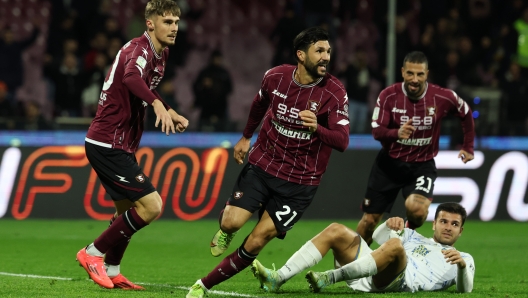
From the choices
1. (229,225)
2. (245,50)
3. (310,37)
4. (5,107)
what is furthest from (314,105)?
(245,50)

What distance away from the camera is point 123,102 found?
7.33 meters

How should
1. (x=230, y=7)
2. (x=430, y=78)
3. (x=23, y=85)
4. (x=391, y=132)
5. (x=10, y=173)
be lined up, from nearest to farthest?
(x=391, y=132) < (x=10, y=173) < (x=430, y=78) < (x=23, y=85) < (x=230, y=7)

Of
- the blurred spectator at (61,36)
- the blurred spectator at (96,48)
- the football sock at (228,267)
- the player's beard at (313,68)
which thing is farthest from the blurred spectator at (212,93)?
the football sock at (228,267)

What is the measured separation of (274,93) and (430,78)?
9613 millimetres

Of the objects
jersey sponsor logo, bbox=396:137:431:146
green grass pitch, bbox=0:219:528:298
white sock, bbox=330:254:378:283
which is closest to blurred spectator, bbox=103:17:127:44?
green grass pitch, bbox=0:219:528:298

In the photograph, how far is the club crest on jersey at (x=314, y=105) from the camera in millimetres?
7082

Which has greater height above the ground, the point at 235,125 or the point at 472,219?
A: the point at 235,125

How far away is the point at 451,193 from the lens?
1349 cm

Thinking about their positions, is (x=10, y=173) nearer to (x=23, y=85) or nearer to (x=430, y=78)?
(x=23, y=85)

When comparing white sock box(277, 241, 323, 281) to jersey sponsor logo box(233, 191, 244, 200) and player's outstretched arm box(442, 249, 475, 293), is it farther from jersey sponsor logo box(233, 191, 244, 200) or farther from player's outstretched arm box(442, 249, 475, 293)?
player's outstretched arm box(442, 249, 475, 293)

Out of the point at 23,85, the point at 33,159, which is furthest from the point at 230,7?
the point at 33,159

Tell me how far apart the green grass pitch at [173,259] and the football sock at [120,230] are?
14.0 inches

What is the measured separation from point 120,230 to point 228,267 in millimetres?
1052

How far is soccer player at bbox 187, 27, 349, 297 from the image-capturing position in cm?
703
